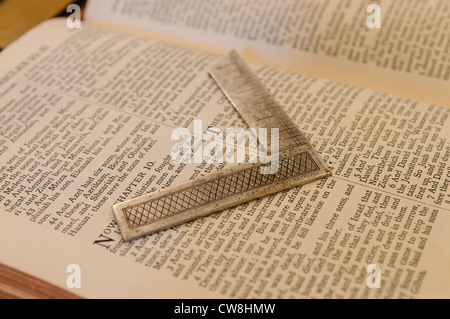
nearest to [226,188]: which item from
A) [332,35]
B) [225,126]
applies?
[225,126]

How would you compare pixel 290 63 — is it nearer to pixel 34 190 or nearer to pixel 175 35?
pixel 175 35

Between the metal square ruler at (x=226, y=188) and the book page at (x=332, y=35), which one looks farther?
the book page at (x=332, y=35)

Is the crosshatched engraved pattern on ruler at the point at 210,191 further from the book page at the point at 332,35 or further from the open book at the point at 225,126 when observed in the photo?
the book page at the point at 332,35

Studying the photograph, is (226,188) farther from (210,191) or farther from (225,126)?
(225,126)

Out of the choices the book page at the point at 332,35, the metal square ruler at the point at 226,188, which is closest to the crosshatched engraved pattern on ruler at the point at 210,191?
the metal square ruler at the point at 226,188

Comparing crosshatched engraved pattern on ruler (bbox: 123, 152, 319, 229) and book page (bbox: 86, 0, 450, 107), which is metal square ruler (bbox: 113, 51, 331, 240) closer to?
crosshatched engraved pattern on ruler (bbox: 123, 152, 319, 229)

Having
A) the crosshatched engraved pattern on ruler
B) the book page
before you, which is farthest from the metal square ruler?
the book page

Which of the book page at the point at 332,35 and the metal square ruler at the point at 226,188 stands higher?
the book page at the point at 332,35
